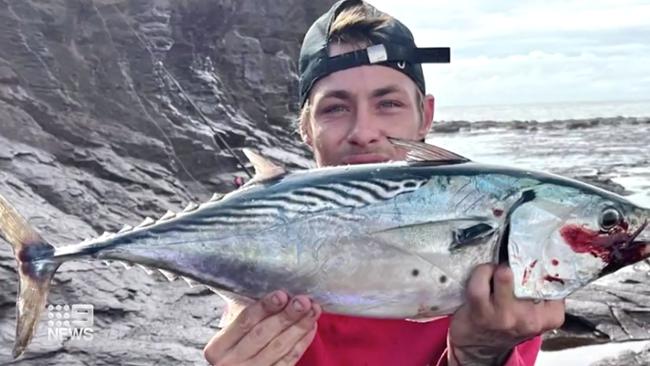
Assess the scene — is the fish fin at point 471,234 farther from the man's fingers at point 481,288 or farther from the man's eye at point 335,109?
the man's eye at point 335,109

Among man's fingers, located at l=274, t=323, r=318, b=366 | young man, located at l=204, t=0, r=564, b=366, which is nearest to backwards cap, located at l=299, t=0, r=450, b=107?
young man, located at l=204, t=0, r=564, b=366

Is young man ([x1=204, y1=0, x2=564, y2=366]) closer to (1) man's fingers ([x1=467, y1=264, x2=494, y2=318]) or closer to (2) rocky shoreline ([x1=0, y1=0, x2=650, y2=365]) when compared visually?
(1) man's fingers ([x1=467, y1=264, x2=494, y2=318])

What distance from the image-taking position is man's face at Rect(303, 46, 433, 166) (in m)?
3.03

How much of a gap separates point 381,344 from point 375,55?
3.99ft

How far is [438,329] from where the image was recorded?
9.78 ft

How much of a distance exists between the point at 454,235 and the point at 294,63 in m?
29.4

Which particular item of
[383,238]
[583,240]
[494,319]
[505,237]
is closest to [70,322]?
[383,238]

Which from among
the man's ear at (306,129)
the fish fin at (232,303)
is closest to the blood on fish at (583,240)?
the fish fin at (232,303)

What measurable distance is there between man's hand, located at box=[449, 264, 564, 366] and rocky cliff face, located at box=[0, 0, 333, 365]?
4617mm

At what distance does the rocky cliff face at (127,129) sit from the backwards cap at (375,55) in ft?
13.3

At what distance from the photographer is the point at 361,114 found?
3.05 metres

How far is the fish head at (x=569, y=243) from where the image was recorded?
2.16 metres

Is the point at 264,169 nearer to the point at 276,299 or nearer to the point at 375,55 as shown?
the point at 276,299

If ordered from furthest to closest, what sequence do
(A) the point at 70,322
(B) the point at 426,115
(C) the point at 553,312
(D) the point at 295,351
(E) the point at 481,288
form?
1. (A) the point at 70,322
2. (B) the point at 426,115
3. (D) the point at 295,351
4. (C) the point at 553,312
5. (E) the point at 481,288
